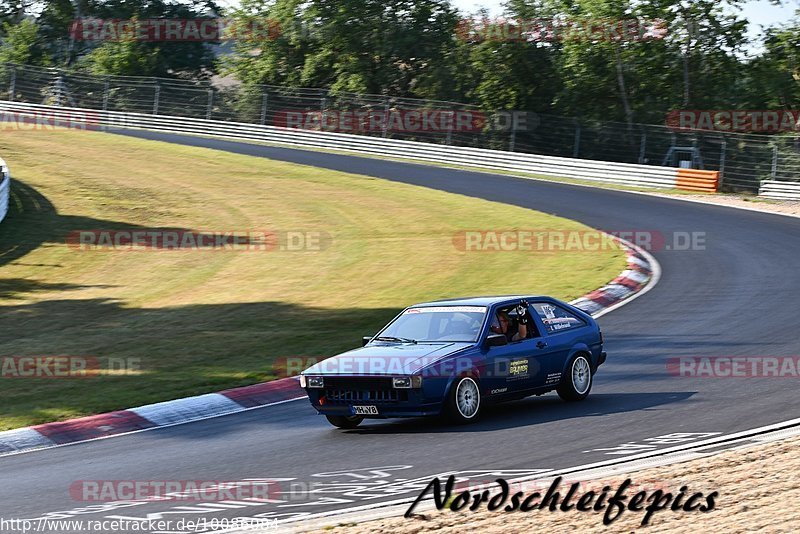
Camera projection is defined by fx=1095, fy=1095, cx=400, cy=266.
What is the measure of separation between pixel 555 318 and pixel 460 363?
1.78 meters

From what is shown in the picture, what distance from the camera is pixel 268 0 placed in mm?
55094

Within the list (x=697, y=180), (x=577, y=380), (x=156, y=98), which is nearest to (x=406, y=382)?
(x=577, y=380)

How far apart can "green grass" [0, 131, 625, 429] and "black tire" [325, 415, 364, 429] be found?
2.60 metres

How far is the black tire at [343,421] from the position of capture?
35.4 feet

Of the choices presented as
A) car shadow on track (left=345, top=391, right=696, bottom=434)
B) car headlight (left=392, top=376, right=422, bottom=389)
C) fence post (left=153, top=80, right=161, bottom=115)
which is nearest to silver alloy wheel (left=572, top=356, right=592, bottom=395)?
car shadow on track (left=345, top=391, right=696, bottom=434)

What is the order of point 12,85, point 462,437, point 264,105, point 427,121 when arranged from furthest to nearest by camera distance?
1. point 12,85
2. point 264,105
3. point 427,121
4. point 462,437

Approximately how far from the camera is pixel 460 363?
10.4 meters

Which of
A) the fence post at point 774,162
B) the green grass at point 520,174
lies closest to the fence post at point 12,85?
the green grass at point 520,174

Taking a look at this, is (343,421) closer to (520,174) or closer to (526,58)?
(520,174)

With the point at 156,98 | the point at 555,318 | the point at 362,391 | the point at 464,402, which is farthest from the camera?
the point at 156,98

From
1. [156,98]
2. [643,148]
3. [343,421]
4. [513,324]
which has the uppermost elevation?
[156,98]

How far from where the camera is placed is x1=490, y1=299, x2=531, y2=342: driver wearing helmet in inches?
440

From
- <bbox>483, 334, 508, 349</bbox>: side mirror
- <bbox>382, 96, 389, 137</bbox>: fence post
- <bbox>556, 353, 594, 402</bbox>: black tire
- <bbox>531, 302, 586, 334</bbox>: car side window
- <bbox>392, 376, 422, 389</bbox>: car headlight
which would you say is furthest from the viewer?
<bbox>382, 96, 389, 137</bbox>: fence post

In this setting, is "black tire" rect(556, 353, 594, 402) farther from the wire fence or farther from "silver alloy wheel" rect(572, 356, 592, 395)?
the wire fence
